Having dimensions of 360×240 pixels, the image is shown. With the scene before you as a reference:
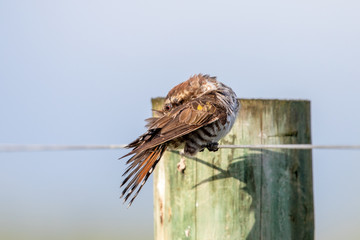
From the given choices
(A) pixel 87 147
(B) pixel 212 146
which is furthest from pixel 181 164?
(A) pixel 87 147

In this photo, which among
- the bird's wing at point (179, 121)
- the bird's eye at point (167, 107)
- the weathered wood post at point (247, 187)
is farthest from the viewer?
the bird's eye at point (167, 107)

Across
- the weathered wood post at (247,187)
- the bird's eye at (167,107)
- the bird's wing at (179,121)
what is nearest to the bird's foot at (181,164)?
the weathered wood post at (247,187)

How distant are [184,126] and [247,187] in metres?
0.74

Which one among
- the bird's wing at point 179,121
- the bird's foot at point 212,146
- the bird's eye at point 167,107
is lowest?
the bird's foot at point 212,146

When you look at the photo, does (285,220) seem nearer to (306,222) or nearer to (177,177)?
(306,222)

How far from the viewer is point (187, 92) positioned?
5.49 meters

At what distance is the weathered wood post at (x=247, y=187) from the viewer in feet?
15.3

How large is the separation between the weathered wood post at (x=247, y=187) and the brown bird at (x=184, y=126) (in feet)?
0.37

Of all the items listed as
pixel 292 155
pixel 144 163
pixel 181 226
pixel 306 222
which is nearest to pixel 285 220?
pixel 306 222

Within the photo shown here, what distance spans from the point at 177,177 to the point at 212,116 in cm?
65

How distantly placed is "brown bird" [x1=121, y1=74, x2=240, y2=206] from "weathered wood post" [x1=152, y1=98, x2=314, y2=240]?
0.11 meters

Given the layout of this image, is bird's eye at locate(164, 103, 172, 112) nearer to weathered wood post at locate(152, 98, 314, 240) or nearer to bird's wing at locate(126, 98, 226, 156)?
bird's wing at locate(126, 98, 226, 156)

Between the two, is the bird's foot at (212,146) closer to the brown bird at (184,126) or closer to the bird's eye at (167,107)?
the brown bird at (184,126)

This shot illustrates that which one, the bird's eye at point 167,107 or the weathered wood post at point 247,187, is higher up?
the bird's eye at point 167,107
